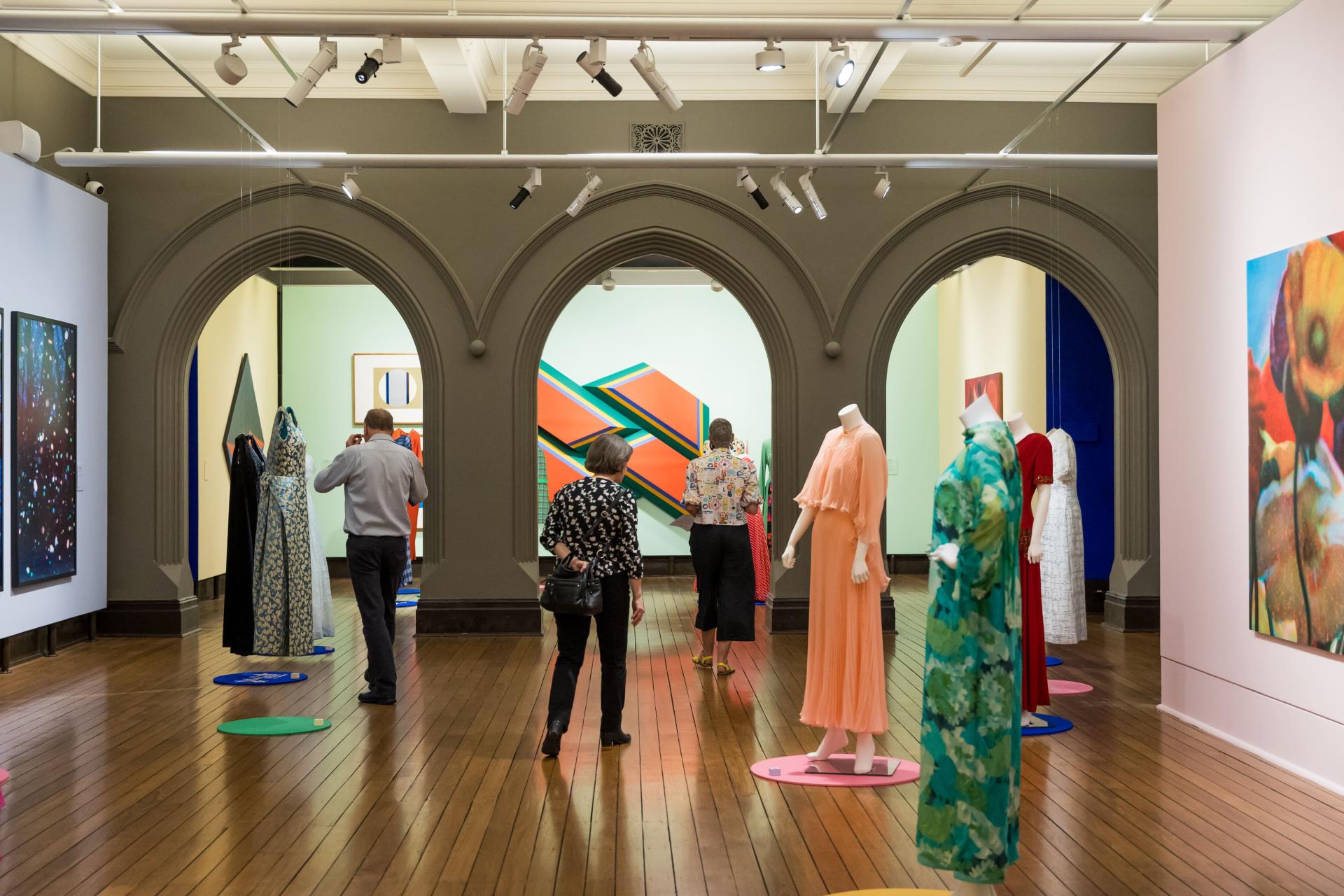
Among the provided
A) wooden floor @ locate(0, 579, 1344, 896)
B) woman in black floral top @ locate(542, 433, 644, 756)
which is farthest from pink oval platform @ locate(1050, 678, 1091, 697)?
woman in black floral top @ locate(542, 433, 644, 756)

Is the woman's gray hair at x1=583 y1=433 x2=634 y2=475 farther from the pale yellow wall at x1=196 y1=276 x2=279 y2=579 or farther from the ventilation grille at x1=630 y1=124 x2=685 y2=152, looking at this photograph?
the pale yellow wall at x1=196 y1=276 x2=279 y2=579

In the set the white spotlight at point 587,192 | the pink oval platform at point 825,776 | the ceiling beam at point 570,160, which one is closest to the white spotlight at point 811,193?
the ceiling beam at point 570,160

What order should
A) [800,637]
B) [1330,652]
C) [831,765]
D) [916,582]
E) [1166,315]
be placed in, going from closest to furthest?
[1330,652] < [831,765] < [1166,315] < [800,637] < [916,582]

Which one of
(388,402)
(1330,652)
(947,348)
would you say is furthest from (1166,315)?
(388,402)

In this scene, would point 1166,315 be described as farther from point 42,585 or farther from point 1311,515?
point 42,585

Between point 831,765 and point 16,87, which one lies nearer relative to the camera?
point 831,765

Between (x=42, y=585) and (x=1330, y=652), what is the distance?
24.9ft

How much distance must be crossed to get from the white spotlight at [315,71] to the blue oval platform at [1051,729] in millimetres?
4655

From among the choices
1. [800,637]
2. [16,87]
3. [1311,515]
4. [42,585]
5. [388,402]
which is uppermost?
[16,87]

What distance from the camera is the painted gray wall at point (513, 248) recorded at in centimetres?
898

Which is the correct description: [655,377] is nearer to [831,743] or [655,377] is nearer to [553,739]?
[553,739]

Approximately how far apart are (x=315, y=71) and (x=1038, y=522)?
4110 millimetres

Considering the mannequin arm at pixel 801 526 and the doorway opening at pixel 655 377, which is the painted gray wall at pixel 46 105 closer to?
the doorway opening at pixel 655 377

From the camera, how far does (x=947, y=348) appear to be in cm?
1321
